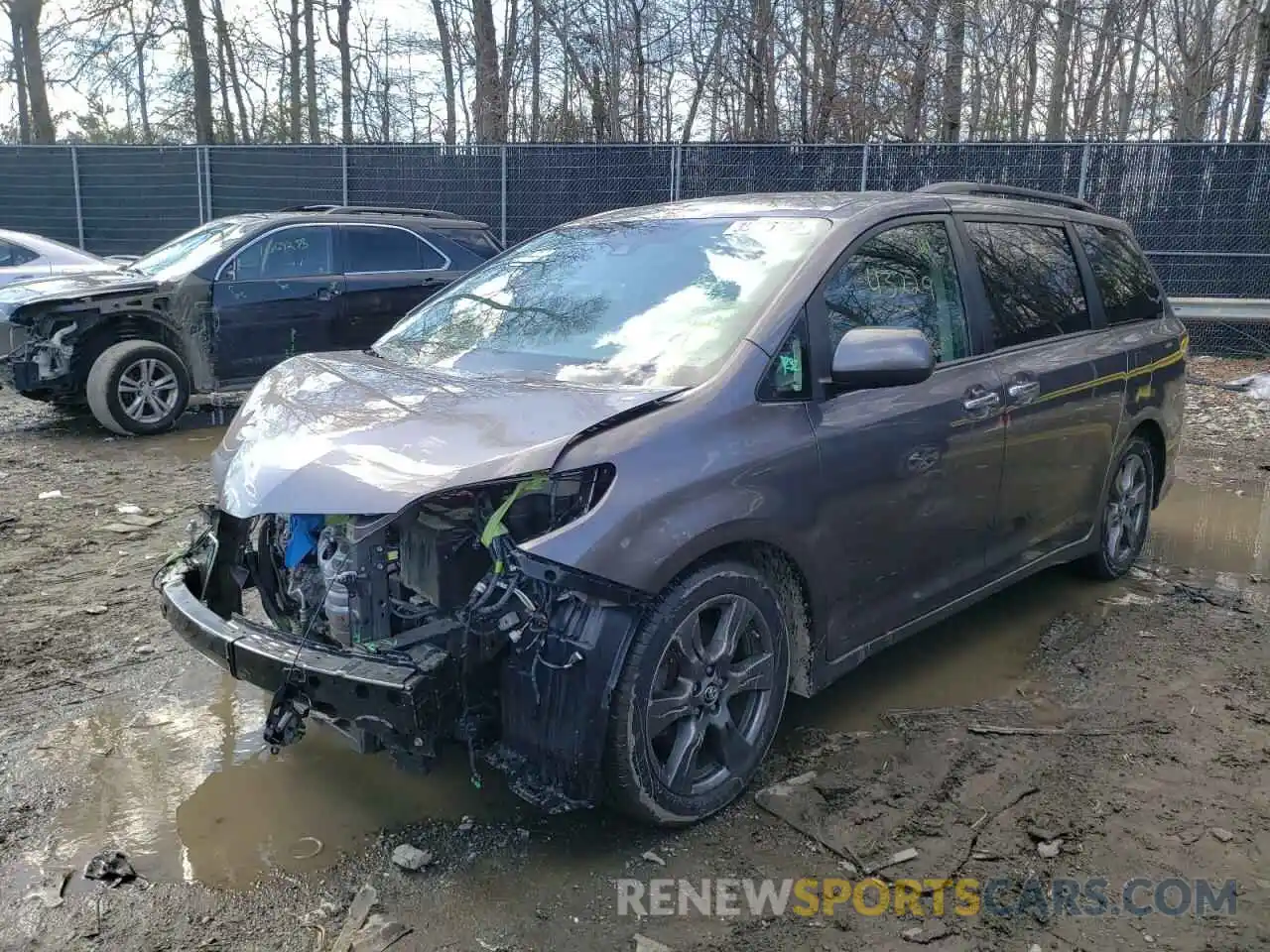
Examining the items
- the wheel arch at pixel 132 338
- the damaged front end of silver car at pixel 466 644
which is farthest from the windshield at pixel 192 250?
the damaged front end of silver car at pixel 466 644

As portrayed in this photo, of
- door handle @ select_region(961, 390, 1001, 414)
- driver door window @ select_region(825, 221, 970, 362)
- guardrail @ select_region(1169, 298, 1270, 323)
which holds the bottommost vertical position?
guardrail @ select_region(1169, 298, 1270, 323)

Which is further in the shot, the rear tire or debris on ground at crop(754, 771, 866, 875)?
the rear tire

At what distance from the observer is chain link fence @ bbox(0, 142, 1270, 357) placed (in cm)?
1186

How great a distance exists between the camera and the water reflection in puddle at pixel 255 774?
9.34 feet

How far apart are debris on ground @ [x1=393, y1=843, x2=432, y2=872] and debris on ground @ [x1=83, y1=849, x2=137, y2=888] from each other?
0.70 meters

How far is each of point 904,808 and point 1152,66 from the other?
87.1 ft

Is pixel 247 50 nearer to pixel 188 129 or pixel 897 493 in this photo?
pixel 188 129

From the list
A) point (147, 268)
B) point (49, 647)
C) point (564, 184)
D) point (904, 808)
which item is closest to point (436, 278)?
point (147, 268)

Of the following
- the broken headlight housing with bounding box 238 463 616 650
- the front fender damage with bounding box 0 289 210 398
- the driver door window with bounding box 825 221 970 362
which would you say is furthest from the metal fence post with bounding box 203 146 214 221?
the broken headlight housing with bounding box 238 463 616 650

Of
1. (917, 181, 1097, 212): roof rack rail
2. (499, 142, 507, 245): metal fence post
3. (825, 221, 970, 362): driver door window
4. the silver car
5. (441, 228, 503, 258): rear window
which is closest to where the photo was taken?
(825, 221, 970, 362): driver door window

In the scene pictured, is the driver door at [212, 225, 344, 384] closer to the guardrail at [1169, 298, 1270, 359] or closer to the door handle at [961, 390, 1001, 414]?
the door handle at [961, 390, 1001, 414]

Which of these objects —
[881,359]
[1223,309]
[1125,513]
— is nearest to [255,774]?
[881,359]

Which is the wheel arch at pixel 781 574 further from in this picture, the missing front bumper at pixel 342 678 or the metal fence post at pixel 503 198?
the metal fence post at pixel 503 198

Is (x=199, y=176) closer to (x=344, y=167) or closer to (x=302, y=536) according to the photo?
(x=344, y=167)
